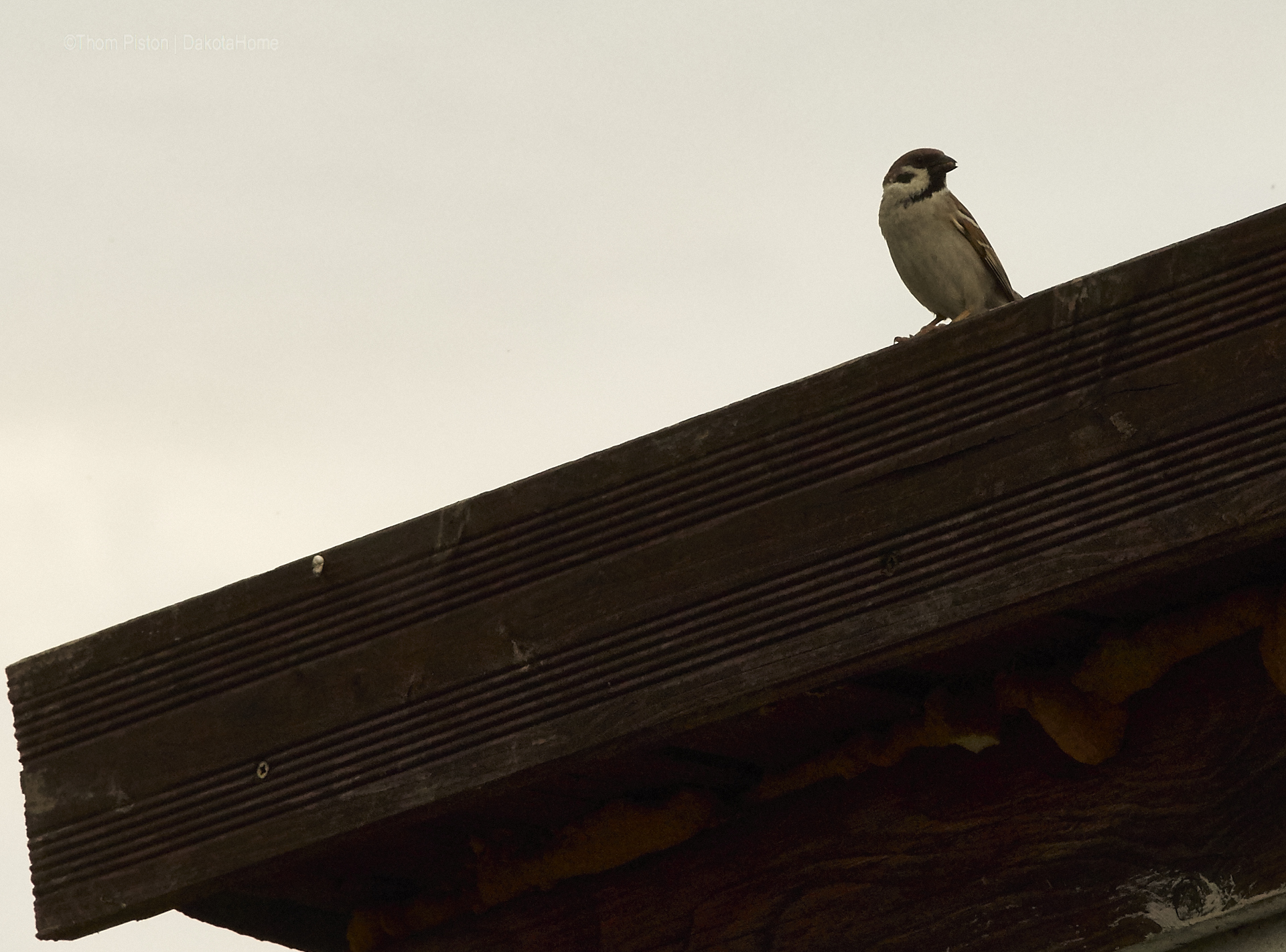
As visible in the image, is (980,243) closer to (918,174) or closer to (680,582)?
(918,174)

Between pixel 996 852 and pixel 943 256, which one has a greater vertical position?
pixel 943 256

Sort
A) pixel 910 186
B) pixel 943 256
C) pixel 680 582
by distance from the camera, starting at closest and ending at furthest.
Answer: pixel 680 582, pixel 943 256, pixel 910 186

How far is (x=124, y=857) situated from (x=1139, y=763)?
1.35 metres

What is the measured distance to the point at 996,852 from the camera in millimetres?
2059

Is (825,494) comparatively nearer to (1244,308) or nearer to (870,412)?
(870,412)

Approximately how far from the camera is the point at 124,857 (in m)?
2.24

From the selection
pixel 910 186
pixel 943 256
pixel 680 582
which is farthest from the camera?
pixel 910 186

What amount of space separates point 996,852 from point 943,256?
145 inches

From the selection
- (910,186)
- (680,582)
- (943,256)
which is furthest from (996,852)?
(910,186)

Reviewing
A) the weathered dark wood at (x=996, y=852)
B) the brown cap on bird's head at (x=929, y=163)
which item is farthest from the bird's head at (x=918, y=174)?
the weathered dark wood at (x=996, y=852)

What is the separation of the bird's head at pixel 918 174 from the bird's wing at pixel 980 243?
0.78 ft

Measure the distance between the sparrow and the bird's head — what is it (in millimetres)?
81

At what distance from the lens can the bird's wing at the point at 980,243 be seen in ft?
18.2

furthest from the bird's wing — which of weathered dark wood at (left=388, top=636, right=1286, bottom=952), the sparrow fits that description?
weathered dark wood at (left=388, top=636, right=1286, bottom=952)
